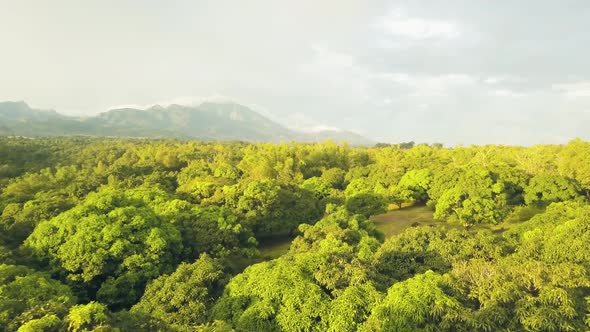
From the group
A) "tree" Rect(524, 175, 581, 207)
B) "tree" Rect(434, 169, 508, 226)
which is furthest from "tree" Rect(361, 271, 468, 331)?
"tree" Rect(524, 175, 581, 207)

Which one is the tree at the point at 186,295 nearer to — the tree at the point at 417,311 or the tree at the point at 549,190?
the tree at the point at 417,311

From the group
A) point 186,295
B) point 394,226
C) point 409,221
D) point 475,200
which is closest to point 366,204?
point 394,226

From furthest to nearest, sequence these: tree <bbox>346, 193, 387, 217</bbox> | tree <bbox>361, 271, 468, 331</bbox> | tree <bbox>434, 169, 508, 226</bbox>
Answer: tree <bbox>346, 193, 387, 217</bbox>
tree <bbox>434, 169, 508, 226</bbox>
tree <bbox>361, 271, 468, 331</bbox>

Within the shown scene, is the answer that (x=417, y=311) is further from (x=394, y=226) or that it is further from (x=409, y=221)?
(x=409, y=221)

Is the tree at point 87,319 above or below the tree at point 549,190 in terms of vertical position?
below

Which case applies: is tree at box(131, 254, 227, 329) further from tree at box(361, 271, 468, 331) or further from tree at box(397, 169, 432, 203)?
tree at box(397, 169, 432, 203)

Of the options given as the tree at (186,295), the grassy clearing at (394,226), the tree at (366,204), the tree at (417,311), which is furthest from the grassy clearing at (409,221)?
the tree at (417,311)

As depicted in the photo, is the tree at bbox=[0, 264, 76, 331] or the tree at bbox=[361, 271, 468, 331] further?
the tree at bbox=[361, 271, 468, 331]

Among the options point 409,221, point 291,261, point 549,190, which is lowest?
point 409,221

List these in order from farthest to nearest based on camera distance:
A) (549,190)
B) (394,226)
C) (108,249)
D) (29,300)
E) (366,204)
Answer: (394,226) → (549,190) → (366,204) → (108,249) → (29,300)
